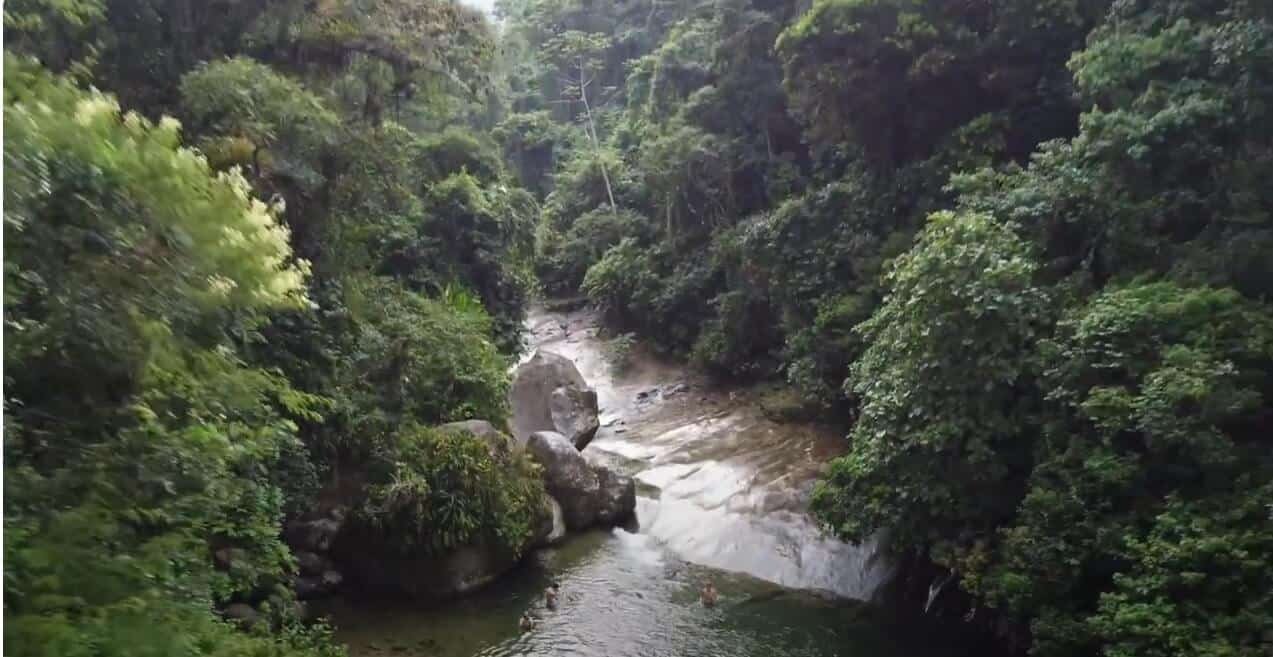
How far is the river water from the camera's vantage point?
870 centimetres

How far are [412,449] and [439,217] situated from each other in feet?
23.7

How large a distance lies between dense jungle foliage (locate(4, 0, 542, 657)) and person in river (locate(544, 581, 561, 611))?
80cm

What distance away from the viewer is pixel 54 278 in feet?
10.4

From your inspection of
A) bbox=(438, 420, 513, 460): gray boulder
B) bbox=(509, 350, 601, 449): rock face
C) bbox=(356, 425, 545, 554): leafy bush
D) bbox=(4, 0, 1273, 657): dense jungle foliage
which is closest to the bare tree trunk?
bbox=(4, 0, 1273, 657): dense jungle foliage

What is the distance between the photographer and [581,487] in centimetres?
1181

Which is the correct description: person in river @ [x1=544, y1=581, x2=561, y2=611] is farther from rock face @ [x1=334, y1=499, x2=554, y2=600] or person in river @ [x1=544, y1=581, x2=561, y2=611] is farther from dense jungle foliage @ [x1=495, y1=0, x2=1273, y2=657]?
dense jungle foliage @ [x1=495, y1=0, x2=1273, y2=657]

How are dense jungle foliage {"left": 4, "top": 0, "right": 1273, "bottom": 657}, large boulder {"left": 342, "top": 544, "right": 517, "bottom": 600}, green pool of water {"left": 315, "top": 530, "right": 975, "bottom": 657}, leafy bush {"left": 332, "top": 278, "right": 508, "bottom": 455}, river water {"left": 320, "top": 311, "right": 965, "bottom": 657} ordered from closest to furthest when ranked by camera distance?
dense jungle foliage {"left": 4, "top": 0, "right": 1273, "bottom": 657} → green pool of water {"left": 315, "top": 530, "right": 975, "bottom": 657} → river water {"left": 320, "top": 311, "right": 965, "bottom": 657} → leafy bush {"left": 332, "top": 278, "right": 508, "bottom": 455} → large boulder {"left": 342, "top": 544, "right": 517, "bottom": 600}

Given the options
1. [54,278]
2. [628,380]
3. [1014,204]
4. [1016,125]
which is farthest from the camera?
[628,380]

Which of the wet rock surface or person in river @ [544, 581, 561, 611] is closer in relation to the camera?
person in river @ [544, 581, 561, 611]

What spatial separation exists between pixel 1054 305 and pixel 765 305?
909cm

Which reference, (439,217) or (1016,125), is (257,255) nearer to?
(1016,125)

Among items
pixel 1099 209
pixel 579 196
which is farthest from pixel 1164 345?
pixel 579 196

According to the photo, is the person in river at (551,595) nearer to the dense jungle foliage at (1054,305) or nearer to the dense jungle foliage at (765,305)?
the dense jungle foliage at (765,305)

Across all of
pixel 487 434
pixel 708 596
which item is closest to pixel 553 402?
pixel 487 434
